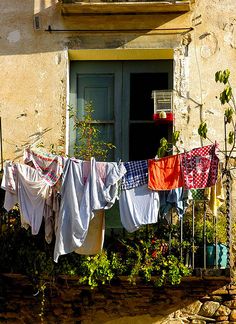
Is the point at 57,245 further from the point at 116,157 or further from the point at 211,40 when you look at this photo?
the point at 211,40

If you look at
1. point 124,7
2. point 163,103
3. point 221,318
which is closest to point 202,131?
point 163,103

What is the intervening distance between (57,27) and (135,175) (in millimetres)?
2669

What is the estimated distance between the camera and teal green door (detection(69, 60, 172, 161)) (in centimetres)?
1259

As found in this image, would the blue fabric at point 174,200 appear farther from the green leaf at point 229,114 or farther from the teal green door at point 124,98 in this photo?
the teal green door at point 124,98

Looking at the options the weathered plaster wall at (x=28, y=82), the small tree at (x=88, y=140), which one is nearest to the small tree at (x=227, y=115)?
the small tree at (x=88, y=140)

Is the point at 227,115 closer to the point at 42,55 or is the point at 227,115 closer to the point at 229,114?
the point at 229,114

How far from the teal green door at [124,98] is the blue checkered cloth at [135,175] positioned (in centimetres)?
137

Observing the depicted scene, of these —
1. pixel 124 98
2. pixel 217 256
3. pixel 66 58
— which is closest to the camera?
pixel 217 256

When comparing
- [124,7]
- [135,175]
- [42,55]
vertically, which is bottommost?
[135,175]

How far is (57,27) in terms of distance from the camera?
12.5 metres

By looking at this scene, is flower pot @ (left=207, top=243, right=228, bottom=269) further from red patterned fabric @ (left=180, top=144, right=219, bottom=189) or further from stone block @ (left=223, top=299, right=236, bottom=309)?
red patterned fabric @ (left=180, top=144, right=219, bottom=189)

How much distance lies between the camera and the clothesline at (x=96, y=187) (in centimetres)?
1098

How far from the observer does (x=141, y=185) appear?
36.6 ft

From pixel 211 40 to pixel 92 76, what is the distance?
5.73 feet
